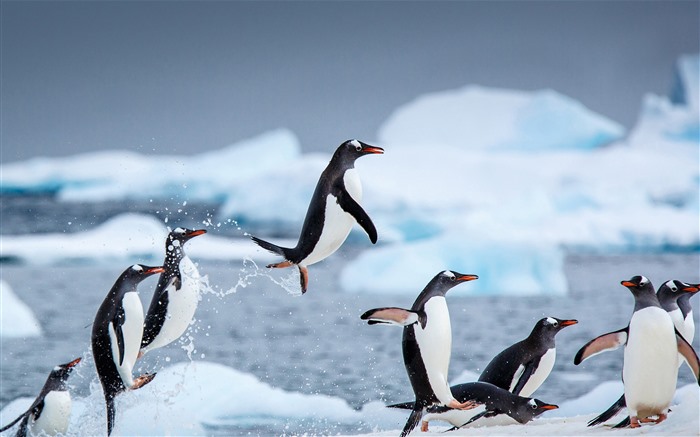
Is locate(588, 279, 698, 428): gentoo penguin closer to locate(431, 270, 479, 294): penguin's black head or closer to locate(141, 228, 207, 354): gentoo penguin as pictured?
locate(431, 270, 479, 294): penguin's black head

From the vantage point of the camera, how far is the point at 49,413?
4.61 meters

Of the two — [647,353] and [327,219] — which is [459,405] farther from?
[327,219]

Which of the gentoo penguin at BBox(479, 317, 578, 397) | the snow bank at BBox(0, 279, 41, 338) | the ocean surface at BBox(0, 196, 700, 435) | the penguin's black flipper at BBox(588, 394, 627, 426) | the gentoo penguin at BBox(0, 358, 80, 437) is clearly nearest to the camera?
the penguin's black flipper at BBox(588, 394, 627, 426)

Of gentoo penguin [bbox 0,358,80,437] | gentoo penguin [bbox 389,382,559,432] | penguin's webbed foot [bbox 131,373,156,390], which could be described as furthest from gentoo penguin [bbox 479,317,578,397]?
gentoo penguin [bbox 0,358,80,437]

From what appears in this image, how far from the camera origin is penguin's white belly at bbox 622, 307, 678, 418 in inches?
149

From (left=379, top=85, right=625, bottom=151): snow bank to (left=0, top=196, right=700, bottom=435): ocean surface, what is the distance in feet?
8.51

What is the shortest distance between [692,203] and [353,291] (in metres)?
5.45

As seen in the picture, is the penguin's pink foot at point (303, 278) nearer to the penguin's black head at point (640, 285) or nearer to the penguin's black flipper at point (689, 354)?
the penguin's black head at point (640, 285)

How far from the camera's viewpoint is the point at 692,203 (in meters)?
14.2

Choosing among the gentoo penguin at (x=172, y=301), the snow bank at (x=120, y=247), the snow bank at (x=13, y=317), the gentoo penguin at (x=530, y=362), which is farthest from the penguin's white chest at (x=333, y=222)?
the snow bank at (x=120, y=247)

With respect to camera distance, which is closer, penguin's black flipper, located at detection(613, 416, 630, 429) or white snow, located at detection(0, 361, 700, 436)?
penguin's black flipper, located at detection(613, 416, 630, 429)

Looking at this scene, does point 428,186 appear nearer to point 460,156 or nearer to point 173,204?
point 460,156

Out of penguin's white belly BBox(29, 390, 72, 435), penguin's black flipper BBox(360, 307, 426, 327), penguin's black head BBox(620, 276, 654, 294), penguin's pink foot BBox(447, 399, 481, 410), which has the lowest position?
penguin's white belly BBox(29, 390, 72, 435)

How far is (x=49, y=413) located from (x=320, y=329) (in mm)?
7036
